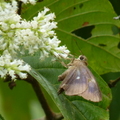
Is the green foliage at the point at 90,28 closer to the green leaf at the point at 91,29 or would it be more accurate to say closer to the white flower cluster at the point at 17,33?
the green leaf at the point at 91,29

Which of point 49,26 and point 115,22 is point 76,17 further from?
point 49,26

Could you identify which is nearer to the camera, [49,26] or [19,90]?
[49,26]

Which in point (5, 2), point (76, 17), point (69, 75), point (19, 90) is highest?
point (5, 2)

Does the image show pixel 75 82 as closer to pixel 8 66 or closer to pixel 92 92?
pixel 92 92

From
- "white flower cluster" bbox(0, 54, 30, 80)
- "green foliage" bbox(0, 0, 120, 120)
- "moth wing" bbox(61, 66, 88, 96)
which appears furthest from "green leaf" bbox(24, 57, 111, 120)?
"green foliage" bbox(0, 0, 120, 120)

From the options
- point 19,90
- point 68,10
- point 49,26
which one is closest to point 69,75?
point 49,26
